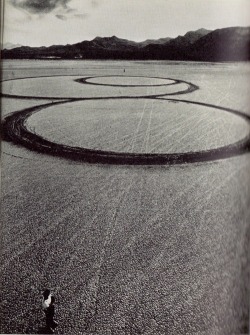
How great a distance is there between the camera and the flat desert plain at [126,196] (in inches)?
84.8

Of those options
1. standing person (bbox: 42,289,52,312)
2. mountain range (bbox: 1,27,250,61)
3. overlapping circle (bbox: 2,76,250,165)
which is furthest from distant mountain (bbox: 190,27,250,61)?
standing person (bbox: 42,289,52,312)

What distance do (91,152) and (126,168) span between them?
1.25 ft

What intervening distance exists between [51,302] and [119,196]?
87cm

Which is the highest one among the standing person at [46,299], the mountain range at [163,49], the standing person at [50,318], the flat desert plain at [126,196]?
the mountain range at [163,49]

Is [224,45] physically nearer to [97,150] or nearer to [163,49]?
[163,49]

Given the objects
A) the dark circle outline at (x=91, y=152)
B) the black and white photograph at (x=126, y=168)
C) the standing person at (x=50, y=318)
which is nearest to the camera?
the standing person at (x=50, y=318)

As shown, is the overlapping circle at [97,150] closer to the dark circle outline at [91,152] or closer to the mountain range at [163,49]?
the dark circle outline at [91,152]

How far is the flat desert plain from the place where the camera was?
2.15 metres

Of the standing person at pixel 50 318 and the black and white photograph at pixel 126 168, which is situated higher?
the black and white photograph at pixel 126 168

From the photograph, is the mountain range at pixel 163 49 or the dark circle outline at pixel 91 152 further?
the dark circle outline at pixel 91 152

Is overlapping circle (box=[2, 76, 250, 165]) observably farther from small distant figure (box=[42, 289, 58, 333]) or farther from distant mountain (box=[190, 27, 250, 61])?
small distant figure (box=[42, 289, 58, 333])

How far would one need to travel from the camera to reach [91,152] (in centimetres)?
293

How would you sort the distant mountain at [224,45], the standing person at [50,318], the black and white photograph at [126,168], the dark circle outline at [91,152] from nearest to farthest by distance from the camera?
the standing person at [50,318], the black and white photograph at [126,168], the distant mountain at [224,45], the dark circle outline at [91,152]

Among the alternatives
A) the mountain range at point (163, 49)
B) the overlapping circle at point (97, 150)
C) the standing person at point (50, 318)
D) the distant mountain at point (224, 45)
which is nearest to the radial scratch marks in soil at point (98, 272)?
the standing person at point (50, 318)
